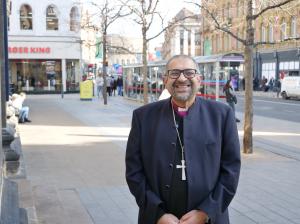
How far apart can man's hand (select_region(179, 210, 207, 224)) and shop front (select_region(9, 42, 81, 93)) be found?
3698 centimetres

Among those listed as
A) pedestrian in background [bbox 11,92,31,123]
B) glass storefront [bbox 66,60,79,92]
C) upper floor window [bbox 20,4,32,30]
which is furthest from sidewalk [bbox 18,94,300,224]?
upper floor window [bbox 20,4,32,30]

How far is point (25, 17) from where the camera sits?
39.2 m

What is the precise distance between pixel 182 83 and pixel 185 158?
0.44m

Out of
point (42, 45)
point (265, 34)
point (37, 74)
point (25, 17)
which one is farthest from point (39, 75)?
point (265, 34)

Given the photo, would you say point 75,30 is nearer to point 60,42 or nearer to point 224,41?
point 60,42

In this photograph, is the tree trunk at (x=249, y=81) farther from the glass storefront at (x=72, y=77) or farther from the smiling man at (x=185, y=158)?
the glass storefront at (x=72, y=77)

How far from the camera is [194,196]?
→ 109 inches

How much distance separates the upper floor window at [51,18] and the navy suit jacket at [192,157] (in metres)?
38.3

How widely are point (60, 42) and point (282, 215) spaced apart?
3573 centimetres

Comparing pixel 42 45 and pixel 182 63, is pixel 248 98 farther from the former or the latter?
pixel 42 45

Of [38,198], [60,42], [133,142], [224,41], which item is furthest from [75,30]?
[133,142]

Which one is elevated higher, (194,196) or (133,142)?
(133,142)

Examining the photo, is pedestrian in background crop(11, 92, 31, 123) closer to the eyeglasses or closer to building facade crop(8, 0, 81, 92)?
the eyeglasses

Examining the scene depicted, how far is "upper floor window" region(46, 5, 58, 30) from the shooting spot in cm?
3969
